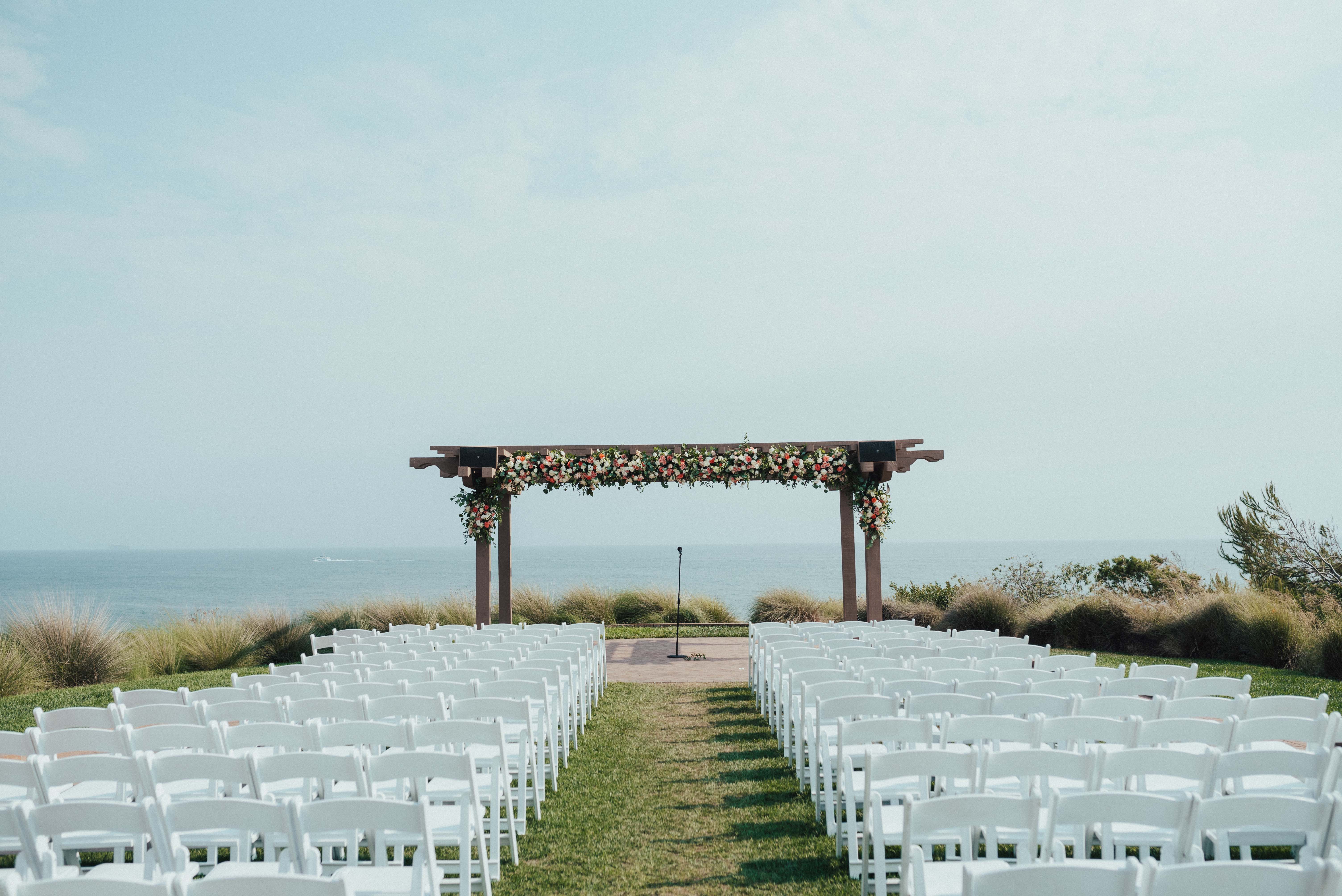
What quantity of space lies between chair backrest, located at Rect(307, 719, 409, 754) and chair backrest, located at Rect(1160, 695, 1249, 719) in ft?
13.5

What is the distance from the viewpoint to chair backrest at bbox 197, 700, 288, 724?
186 inches

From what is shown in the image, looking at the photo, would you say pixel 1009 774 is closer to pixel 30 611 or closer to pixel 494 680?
pixel 494 680

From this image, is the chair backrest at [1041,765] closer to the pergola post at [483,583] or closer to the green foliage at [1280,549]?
the pergola post at [483,583]

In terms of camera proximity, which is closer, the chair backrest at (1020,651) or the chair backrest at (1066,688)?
the chair backrest at (1066,688)

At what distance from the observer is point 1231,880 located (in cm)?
219

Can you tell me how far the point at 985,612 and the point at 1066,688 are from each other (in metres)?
9.90

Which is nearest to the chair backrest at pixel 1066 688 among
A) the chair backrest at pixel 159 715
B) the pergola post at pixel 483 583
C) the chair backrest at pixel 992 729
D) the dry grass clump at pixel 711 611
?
the chair backrest at pixel 992 729

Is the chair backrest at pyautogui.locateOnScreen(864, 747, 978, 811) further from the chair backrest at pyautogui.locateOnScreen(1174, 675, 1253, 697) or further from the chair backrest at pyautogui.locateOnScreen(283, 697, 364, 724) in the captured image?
the chair backrest at pyautogui.locateOnScreen(283, 697, 364, 724)

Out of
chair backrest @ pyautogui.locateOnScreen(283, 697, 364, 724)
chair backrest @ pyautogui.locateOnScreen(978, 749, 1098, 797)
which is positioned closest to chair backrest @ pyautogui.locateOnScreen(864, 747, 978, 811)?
chair backrest @ pyautogui.locateOnScreen(978, 749, 1098, 797)

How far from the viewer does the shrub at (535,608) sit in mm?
17688

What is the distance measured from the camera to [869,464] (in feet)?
44.1

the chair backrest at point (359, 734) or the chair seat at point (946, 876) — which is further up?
the chair backrest at point (359, 734)

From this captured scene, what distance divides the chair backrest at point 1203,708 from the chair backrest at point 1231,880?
2655 mm

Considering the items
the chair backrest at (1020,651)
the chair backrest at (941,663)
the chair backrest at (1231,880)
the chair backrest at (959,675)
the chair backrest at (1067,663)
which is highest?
the chair backrest at (1231,880)
